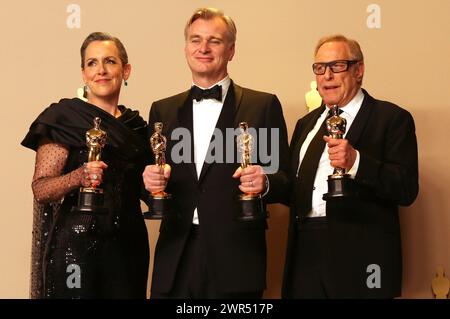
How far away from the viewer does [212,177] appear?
107 inches

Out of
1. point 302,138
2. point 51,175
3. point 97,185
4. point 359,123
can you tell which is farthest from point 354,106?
point 51,175

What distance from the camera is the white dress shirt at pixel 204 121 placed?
2764 mm

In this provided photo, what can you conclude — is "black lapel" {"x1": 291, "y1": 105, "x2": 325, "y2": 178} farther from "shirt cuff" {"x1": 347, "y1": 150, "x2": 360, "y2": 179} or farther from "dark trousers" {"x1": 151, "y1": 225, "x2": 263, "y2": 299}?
"dark trousers" {"x1": 151, "y1": 225, "x2": 263, "y2": 299}

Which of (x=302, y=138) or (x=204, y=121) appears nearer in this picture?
(x=204, y=121)

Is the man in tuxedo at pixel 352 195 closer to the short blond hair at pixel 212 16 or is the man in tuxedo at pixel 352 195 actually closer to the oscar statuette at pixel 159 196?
the short blond hair at pixel 212 16

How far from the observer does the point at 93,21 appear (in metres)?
3.70

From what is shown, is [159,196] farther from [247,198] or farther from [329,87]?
[329,87]

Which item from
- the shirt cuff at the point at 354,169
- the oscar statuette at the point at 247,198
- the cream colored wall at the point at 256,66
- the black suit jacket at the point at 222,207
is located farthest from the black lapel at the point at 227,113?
the cream colored wall at the point at 256,66

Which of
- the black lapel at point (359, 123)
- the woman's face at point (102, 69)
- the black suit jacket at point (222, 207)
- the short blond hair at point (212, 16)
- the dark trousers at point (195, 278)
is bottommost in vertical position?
the dark trousers at point (195, 278)

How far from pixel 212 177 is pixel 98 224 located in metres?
0.39

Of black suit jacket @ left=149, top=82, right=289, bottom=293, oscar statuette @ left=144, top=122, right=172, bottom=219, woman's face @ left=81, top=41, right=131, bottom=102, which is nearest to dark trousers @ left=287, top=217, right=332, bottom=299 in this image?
black suit jacket @ left=149, top=82, right=289, bottom=293

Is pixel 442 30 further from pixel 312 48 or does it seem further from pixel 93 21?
pixel 93 21

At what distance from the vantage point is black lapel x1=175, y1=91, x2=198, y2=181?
2.74 m

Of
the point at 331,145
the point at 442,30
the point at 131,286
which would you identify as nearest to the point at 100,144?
the point at 131,286
